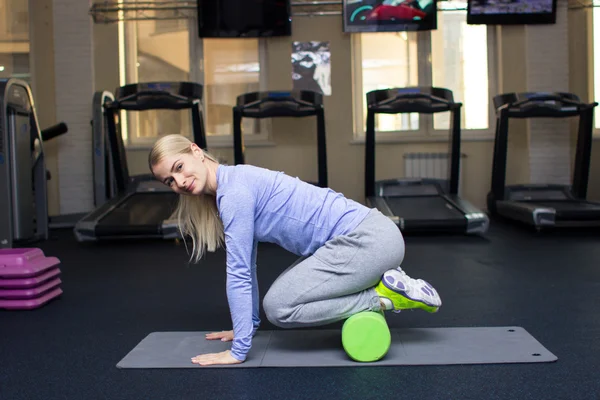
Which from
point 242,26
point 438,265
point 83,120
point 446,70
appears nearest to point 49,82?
point 83,120

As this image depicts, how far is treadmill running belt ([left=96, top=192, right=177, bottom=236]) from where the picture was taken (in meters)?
4.99

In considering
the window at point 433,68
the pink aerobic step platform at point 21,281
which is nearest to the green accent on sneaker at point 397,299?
the pink aerobic step platform at point 21,281

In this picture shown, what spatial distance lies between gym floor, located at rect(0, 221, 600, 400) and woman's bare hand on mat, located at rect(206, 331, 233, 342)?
0.20 m

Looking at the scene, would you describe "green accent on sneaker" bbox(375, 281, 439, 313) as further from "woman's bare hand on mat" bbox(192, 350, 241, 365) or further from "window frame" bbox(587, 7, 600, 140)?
"window frame" bbox(587, 7, 600, 140)

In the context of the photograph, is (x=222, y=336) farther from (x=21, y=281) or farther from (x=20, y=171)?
(x=20, y=171)

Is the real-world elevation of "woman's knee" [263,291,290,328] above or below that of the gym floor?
above

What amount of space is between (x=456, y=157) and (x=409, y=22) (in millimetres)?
1574

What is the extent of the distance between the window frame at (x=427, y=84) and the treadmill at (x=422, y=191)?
2.53 feet

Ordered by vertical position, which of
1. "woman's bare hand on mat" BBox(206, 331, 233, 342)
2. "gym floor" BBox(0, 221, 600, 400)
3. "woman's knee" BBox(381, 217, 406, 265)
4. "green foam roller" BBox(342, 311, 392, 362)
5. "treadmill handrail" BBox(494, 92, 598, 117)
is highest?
"treadmill handrail" BBox(494, 92, 598, 117)

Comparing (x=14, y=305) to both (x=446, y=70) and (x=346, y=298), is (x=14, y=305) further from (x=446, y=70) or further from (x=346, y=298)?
(x=446, y=70)

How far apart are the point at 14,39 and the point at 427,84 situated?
185 inches

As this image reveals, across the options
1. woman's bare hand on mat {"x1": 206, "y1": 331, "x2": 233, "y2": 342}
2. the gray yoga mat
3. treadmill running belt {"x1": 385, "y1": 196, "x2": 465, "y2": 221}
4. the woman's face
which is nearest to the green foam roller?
the gray yoga mat

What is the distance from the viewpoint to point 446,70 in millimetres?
6977

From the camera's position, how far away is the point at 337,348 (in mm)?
2074
